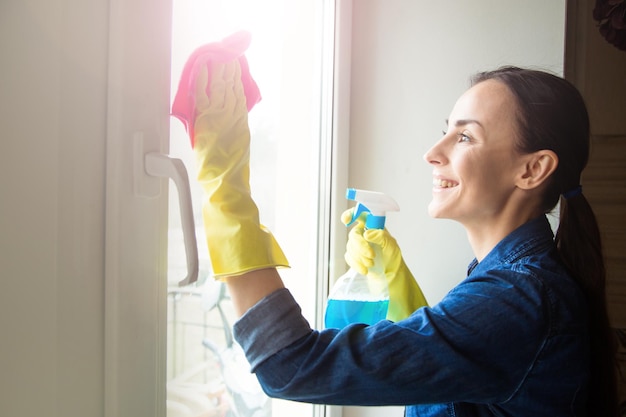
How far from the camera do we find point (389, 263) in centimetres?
94

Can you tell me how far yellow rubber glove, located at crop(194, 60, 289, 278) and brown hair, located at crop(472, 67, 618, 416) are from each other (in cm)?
45

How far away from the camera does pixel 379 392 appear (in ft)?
1.79

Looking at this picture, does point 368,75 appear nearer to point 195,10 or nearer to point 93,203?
point 195,10

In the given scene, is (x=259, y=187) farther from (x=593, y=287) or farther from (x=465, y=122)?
(x=593, y=287)

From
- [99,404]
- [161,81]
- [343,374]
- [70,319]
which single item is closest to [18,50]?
[161,81]

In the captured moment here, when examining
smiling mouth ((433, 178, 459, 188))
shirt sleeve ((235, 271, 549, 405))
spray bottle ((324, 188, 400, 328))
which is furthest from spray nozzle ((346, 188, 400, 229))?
shirt sleeve ((235, 271, 549, 405))

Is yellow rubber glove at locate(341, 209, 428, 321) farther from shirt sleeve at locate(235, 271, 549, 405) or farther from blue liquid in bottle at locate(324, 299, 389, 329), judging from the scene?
shirt sleeve at locate(235, 271, 549, 405)

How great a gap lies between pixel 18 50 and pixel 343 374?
0.47 meters

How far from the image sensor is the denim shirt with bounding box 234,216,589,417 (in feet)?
1.77

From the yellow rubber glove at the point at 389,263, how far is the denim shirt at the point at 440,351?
0.32m

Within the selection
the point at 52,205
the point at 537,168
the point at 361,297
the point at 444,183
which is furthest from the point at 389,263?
the point at 52,205

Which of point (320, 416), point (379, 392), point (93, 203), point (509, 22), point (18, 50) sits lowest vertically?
A: point (320, 416)

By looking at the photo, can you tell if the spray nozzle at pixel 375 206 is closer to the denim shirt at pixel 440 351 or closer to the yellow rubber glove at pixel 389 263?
the yellow rubber glove at pixel 389 263

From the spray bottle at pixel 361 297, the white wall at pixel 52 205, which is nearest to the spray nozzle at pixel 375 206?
the spray bottle at pixel 361 297
